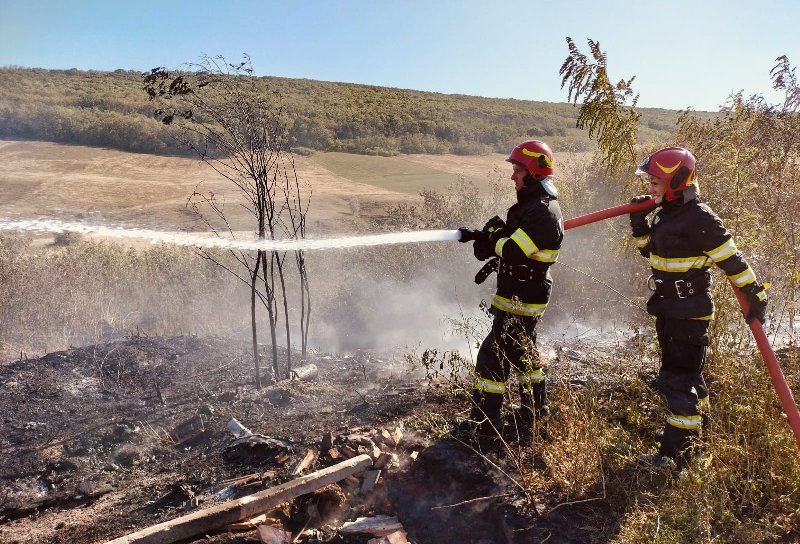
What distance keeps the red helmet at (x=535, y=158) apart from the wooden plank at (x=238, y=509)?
2.32m

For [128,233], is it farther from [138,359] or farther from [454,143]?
[454,143]

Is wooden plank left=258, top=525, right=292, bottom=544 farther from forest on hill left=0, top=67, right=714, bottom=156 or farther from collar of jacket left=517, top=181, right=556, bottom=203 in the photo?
forest on hill left=0, top=67, right=714, bottom=156

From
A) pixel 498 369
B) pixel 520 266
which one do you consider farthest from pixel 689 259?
pixel 498 369

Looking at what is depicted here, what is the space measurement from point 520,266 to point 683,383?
1.27 m

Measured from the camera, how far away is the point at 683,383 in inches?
138

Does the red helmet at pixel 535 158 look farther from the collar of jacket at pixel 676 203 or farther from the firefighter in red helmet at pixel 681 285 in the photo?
the collar of jacket at pixel 676 203

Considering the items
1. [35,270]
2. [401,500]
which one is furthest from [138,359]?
[401,500]

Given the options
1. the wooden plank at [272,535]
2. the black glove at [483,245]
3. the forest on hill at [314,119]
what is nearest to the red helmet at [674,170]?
the black glove at [483,245]

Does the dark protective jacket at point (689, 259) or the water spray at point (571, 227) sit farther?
the dark protective jacket at point (689, 259)

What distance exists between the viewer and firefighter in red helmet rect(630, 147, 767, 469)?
11.2ft

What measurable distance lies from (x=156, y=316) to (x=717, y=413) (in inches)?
333

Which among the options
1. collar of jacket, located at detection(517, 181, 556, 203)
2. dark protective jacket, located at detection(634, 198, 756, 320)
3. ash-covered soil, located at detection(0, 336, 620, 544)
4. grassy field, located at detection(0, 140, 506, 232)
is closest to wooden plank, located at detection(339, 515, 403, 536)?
ash-covered soil, located at detection(0, 336, 620, 544)

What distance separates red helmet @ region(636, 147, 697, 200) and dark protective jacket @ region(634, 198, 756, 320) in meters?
0.09

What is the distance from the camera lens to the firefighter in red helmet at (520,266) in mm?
3650
